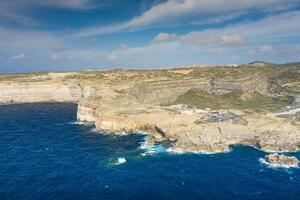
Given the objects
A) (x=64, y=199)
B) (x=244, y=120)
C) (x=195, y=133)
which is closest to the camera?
(x=64, y=199)

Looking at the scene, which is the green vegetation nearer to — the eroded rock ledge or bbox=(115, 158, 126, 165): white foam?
the eroded rock ledge

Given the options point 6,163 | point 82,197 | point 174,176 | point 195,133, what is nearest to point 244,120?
point 195,133

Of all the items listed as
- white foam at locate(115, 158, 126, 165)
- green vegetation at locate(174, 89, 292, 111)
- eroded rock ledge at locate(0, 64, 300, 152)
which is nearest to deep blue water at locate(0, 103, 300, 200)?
white foam at locate(115, 158, 126, 165)

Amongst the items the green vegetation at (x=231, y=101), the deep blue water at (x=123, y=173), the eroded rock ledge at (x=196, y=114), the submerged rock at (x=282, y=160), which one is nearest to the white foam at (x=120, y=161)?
the deep blue water at (x=123, y=173)

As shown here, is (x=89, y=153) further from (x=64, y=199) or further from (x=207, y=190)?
(x=207, y=190)

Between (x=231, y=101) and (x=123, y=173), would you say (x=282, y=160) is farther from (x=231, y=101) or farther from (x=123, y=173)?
(x=231, y=101)

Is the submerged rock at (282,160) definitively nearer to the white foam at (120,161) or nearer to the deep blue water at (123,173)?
the deep blue water at (123,173)
